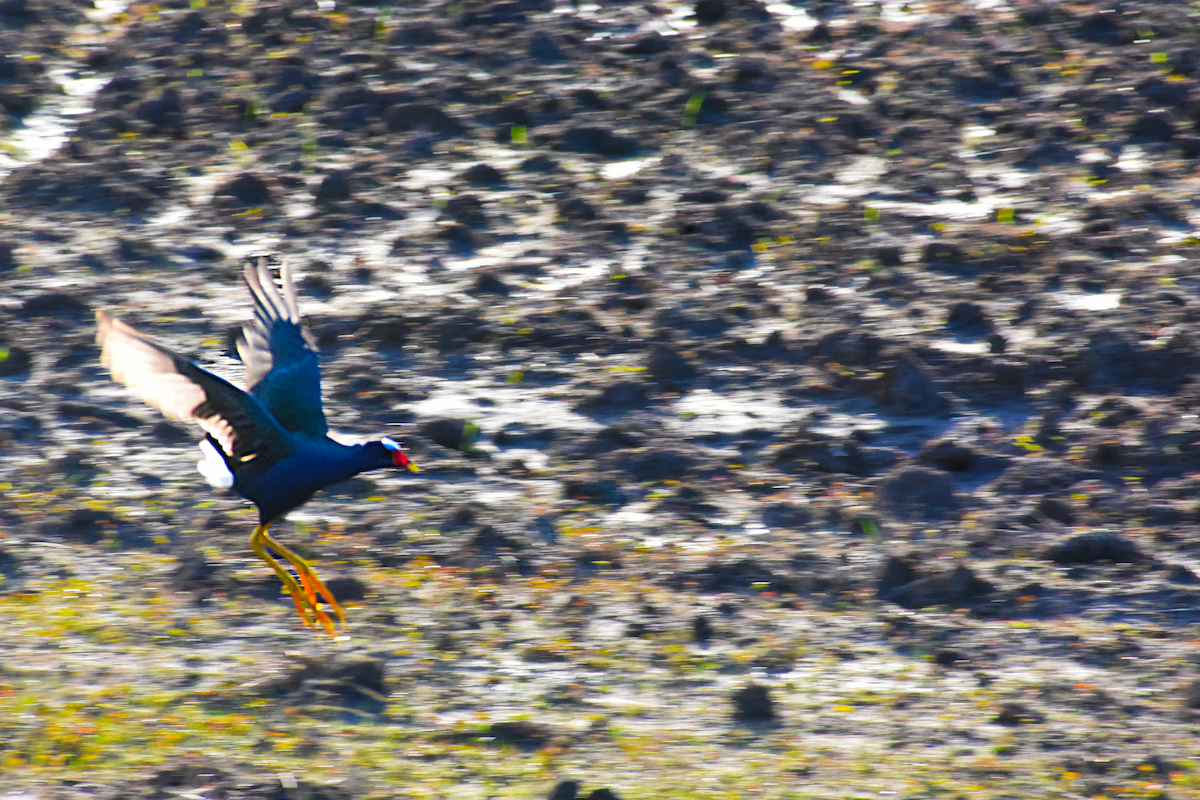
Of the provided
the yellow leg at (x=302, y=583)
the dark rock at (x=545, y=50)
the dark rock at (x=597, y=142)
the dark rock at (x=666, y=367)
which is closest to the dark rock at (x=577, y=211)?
the dark rock at (x=597, y=142)

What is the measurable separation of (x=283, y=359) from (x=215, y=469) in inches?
21.1

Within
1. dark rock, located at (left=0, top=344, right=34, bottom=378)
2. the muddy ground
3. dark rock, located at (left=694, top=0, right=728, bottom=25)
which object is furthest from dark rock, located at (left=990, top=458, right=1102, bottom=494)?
dark rock, located at (left=694, top=0, right=728, bottom=25)

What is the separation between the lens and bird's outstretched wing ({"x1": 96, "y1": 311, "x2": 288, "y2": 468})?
5047 millimetres

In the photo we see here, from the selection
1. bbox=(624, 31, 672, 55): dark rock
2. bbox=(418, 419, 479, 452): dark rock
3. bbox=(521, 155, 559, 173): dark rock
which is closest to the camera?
bbox=(418, 419, 479, 452): dark rock

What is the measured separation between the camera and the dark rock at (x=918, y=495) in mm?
6781

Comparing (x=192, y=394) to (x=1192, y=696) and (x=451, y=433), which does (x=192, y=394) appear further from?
(x=1192, y=696)

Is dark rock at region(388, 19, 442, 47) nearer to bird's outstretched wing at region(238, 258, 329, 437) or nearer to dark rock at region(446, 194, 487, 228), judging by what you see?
dark rock at region(446, 194, 487, 228)

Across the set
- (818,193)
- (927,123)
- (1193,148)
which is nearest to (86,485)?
(818,193)

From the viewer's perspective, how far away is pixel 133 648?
5.76 metres

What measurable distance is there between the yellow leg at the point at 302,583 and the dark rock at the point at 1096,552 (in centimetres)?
297

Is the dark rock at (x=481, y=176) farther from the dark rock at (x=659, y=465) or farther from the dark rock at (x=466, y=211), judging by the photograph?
the dark rock at (x=659, y=465)

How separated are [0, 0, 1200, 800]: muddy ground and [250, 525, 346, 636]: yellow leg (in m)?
0.09

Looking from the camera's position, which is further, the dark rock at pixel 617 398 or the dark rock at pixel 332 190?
the dark rock at pixel 332 190

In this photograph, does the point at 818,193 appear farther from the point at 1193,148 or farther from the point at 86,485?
the point at 86,485
